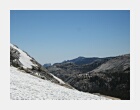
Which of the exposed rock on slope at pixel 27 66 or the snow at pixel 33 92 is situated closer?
the snow at pixel 33 92

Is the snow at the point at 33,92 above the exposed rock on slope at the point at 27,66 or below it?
below

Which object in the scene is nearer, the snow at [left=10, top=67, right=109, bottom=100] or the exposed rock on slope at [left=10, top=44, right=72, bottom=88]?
the snow at [left=10, top=67, right=109, bottom=100]

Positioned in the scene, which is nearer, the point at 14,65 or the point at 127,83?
the point at 14,65

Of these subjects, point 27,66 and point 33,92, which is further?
point 27,66

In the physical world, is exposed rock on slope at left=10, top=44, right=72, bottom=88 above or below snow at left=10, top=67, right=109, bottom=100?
above

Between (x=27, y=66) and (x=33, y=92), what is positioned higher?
(x=27, y=66)
